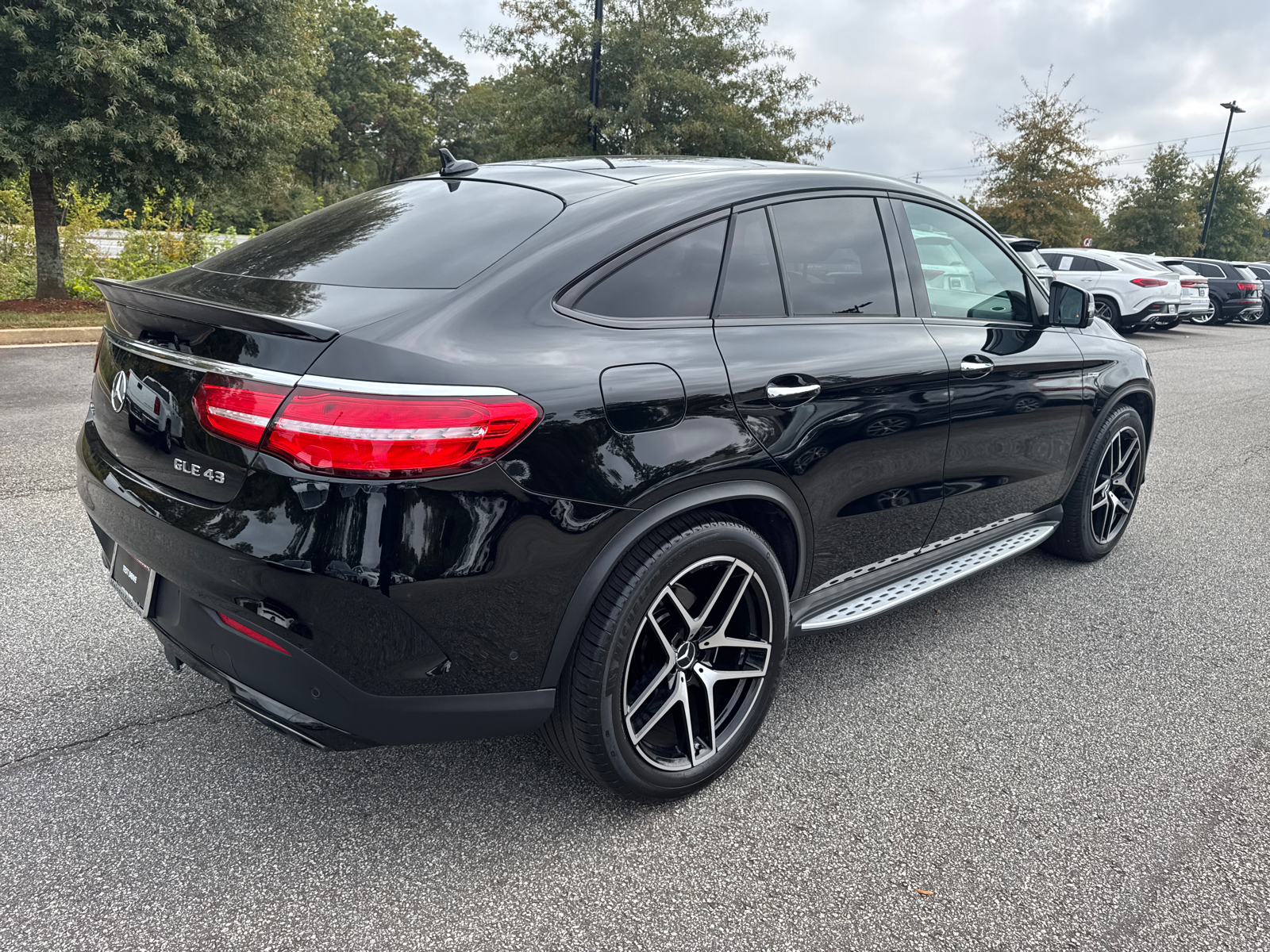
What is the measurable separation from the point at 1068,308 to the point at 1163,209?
4267 cm

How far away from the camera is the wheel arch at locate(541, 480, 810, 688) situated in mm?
2164

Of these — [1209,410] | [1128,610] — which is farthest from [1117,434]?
[1209,410]

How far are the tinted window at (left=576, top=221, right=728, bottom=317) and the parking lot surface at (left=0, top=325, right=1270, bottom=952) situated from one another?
1.35 metres

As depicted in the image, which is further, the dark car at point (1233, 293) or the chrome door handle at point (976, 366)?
the dark car at point (1233, 293)

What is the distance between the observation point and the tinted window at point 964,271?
3373mm

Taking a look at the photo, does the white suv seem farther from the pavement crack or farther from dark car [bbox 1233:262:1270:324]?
the pavement crack

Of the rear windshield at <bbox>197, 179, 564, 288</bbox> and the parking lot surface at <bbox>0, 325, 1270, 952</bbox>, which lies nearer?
the parking lot surface at <bbox>0, 325, 1270, 952</bbox>

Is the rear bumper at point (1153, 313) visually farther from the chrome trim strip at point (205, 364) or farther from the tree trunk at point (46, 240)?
the chrome trim strip at point (205, 364)

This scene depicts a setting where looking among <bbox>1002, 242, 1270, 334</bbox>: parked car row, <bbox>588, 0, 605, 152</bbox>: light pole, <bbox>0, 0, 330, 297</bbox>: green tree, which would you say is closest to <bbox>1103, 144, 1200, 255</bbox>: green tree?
<bbox>1002, 242, 1270, 334</bbox>: parked car row

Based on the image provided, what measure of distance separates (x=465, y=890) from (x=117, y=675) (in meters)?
1.59

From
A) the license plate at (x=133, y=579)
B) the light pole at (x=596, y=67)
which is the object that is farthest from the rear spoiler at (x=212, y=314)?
the light pole at (x=596, y=67)

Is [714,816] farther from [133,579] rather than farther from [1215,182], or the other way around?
[1215,182]

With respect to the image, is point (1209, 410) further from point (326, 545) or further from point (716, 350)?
point (326, 545)

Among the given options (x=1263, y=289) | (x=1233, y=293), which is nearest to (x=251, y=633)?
(x=1233, y=293)
